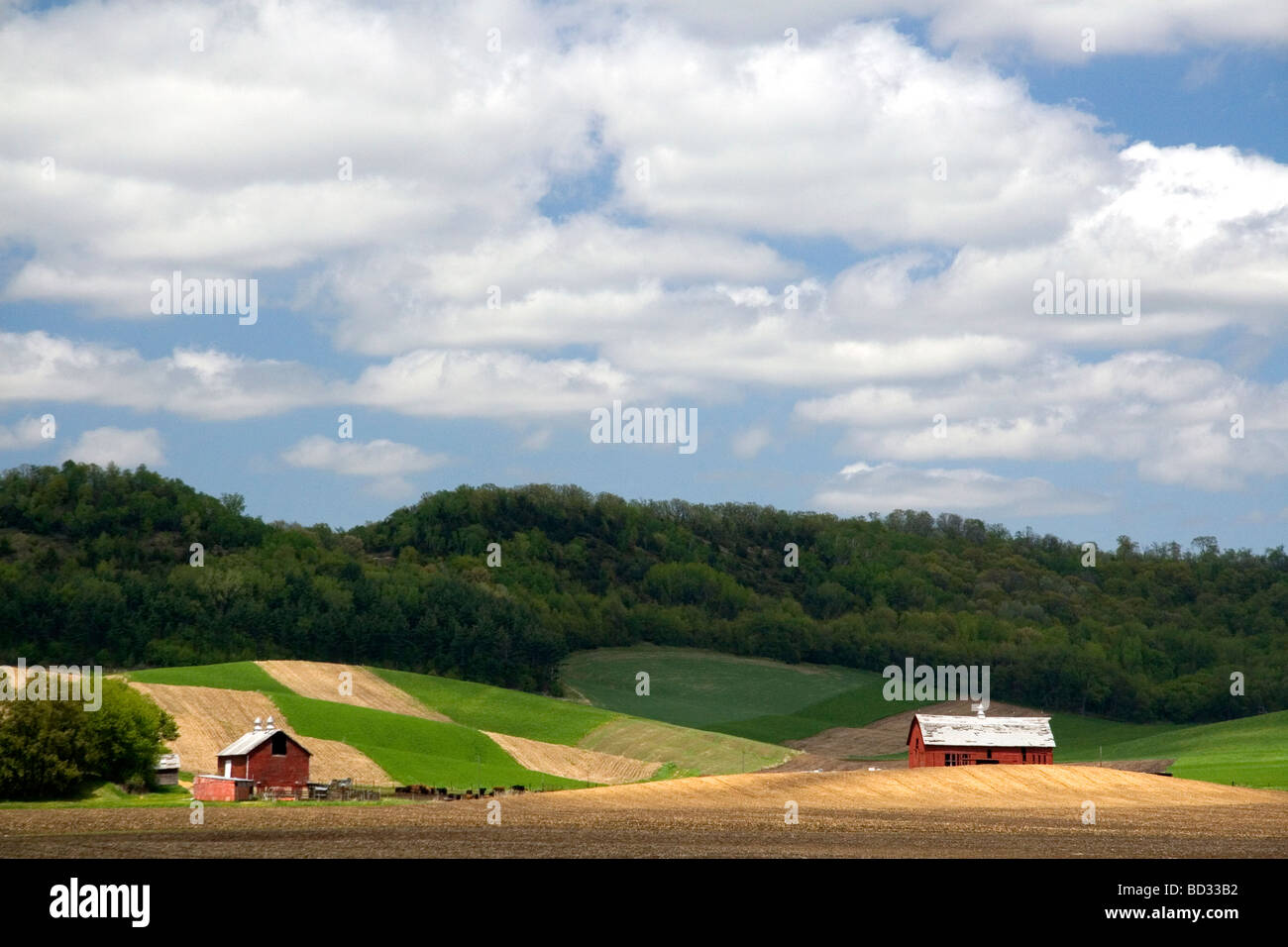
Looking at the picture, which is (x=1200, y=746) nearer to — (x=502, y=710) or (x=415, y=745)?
(x=502, y=710)

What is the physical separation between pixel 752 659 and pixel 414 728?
83.4m

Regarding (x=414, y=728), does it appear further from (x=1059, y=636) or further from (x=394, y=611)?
(x=1059, y=636)

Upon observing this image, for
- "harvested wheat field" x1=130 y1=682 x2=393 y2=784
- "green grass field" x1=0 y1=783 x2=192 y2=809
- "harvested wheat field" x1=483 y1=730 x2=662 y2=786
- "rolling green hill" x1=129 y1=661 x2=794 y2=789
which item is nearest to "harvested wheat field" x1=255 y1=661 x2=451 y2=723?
"rolling green hill" x1=129 y1=661 x2=794 y2=789

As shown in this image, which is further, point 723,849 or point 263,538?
point 263,538

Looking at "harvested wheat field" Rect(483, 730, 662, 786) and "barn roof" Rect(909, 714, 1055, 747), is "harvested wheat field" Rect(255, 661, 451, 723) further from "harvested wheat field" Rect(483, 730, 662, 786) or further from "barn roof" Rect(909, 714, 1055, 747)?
"barn roof" Rect(909, 714, 1055, 747)

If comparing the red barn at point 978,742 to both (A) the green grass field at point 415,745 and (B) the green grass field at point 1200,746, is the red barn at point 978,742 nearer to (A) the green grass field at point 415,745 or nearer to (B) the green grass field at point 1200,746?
(B) the green grass field at point 1200,746

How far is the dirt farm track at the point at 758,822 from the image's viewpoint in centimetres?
4234

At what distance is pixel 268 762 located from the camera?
72.4 meters

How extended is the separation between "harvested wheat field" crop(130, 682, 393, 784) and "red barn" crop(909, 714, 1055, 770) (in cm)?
2969

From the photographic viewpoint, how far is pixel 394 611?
15575cm

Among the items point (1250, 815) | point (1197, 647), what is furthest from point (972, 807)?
point (1197, 647)

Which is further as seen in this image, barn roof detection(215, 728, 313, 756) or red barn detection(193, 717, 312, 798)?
barn roof detection(215, 728, 313, 756)

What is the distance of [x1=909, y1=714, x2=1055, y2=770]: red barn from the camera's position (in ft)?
278

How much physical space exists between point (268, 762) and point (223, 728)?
1816 centimetres
